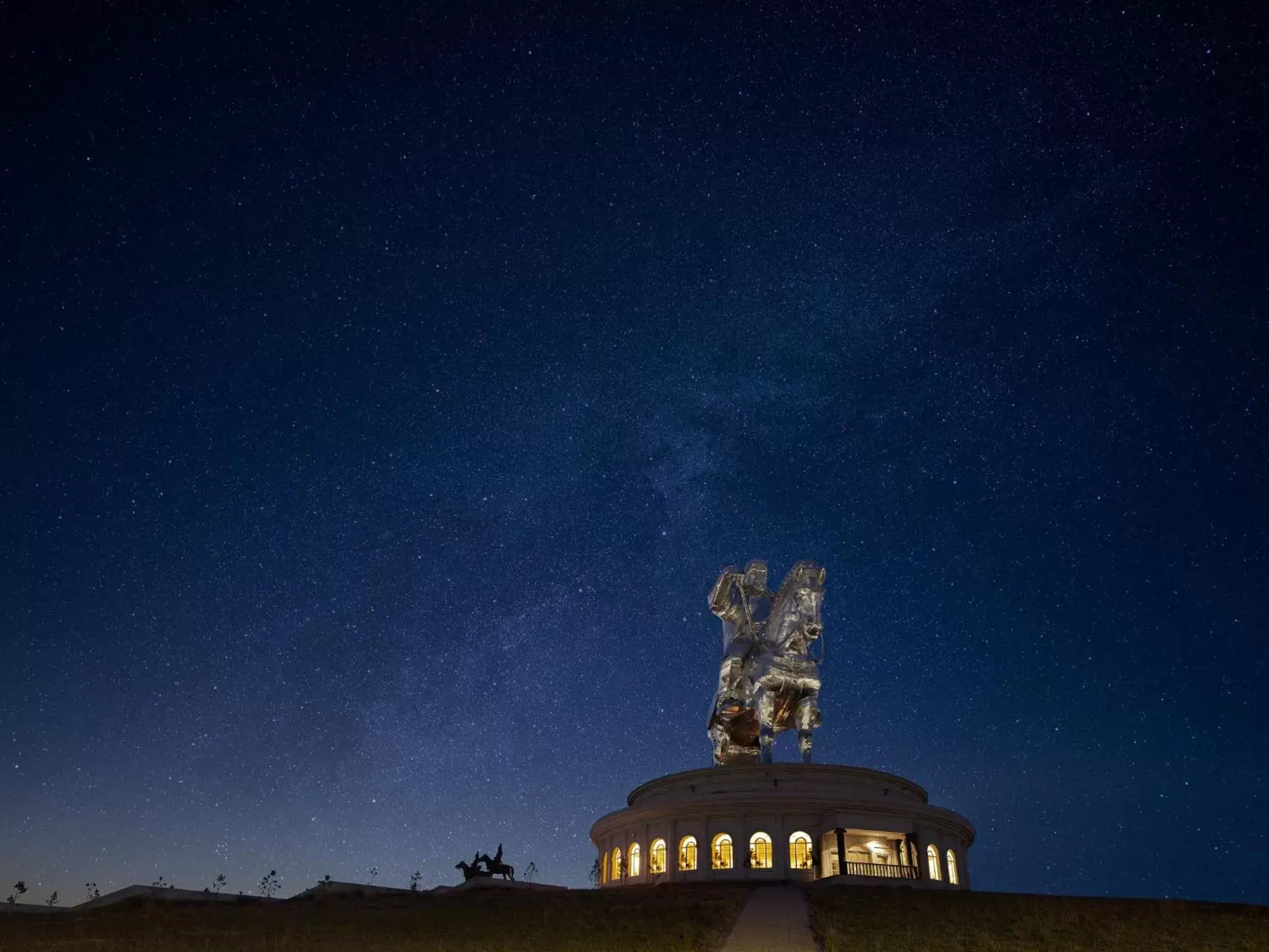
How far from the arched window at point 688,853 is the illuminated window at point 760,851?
243cm

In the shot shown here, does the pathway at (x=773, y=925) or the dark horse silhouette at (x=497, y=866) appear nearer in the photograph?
the pathway at (x=773, y=925)

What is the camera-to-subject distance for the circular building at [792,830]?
38.1 meters

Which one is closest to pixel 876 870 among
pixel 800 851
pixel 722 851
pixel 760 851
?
pixel 800 851

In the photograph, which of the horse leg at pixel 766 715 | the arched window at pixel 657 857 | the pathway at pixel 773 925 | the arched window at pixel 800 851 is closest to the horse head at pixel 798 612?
the horse leg at pixel 766 715

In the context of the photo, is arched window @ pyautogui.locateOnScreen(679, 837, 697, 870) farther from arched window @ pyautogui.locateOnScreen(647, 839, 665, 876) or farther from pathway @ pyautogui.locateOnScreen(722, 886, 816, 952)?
pathway @ pyautogui.locateOnScreen(722, 886, 816, 952)

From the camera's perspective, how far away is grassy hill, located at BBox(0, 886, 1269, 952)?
22188 millimetres

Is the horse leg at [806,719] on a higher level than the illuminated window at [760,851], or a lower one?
higher

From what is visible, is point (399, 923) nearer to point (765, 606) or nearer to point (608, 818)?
point (608, 818)

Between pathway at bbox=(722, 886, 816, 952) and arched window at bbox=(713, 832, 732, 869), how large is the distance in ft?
25.0

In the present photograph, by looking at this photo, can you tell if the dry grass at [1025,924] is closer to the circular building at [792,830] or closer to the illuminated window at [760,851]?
the circular building at [792,830]

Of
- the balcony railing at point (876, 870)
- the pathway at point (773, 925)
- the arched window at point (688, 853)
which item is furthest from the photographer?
the arched window at point (688, 853)

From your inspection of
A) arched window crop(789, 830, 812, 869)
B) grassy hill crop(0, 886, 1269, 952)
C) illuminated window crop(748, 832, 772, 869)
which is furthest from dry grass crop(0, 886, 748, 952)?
arched window crop(789, 830, 812, 869)

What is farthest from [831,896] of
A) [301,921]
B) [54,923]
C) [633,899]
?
[54,923]

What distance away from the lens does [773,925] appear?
24875 millimetres
